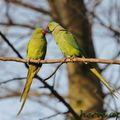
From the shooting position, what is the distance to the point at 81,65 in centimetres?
677

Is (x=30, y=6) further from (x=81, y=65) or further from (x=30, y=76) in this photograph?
(x=30, y=76)

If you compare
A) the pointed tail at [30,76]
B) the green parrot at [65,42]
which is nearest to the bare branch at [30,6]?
the green parrot at [65,42]

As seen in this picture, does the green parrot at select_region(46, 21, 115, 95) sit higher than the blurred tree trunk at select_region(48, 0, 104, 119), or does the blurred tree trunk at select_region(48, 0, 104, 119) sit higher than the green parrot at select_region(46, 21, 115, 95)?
the blurred tree trunk at select_region(48, 0, 104, 119)

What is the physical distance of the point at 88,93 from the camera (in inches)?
260

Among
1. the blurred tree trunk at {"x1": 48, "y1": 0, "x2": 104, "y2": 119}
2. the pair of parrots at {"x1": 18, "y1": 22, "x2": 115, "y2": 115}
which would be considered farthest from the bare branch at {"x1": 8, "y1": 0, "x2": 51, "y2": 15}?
the pair of parrots at {"x1": 18, "y1": 22, "x2": 115, "y2": 115}

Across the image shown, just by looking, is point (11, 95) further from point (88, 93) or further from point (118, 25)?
point (118, 25)

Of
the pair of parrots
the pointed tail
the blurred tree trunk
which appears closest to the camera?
the pointed tail

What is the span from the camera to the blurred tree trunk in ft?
21.3

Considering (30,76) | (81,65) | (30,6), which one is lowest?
(30,76)

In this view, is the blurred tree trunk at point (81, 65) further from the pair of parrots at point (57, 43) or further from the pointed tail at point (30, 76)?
the pointed tail at point (30, 76)

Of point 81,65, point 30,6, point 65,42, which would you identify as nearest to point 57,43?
point 65,42

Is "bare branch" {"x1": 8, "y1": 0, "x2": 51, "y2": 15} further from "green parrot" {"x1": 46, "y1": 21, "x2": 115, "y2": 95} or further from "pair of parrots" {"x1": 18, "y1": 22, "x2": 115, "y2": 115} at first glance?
"green parrot" {"x1": 46, "y1": 21, "x2": 115, "y2": 95}

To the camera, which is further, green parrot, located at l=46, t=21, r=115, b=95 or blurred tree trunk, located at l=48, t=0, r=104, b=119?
blurred tree trunk, located at l=48, t=0, r=104, b=119

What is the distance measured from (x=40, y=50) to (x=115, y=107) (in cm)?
78
